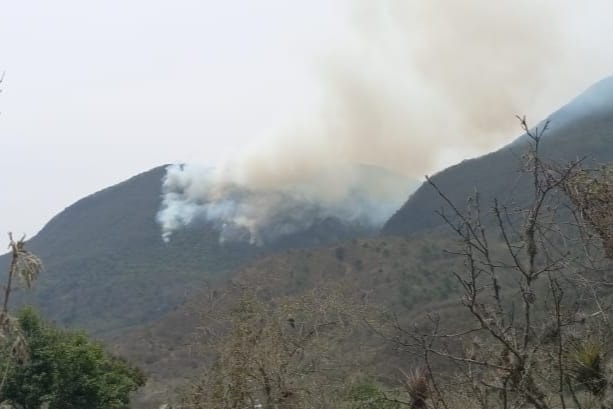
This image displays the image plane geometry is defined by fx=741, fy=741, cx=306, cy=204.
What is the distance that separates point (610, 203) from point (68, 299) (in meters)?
109

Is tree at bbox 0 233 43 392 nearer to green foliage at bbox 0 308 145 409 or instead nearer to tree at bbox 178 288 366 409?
tree at bbox 178 288 366 409

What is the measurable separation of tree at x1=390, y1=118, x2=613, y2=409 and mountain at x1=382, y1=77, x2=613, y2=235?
138ft

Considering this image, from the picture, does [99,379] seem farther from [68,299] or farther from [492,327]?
[68,299]

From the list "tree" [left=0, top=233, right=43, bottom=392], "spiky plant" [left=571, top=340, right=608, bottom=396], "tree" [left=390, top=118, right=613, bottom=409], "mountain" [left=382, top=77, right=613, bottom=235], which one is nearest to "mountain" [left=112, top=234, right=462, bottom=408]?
"mountain" [left=382, top=77, right=613, bottom=235]

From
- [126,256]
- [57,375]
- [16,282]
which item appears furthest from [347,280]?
[126,256]

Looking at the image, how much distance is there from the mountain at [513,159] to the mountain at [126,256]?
29.5 metres

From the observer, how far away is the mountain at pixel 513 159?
62781 mm

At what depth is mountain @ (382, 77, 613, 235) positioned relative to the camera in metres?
62.8

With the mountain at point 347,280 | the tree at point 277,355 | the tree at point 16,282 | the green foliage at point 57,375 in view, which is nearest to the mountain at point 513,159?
the mountain at point 347,280

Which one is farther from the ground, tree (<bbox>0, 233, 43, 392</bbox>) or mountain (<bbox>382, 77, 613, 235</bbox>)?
tree (<bbox>0, 233, 43, 392</bbox>)

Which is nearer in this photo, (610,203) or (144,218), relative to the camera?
(610,203)

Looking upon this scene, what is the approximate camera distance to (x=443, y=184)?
299 ft

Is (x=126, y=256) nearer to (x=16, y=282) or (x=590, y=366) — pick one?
(x=16, y=282)

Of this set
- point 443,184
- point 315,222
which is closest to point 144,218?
point 315,222
